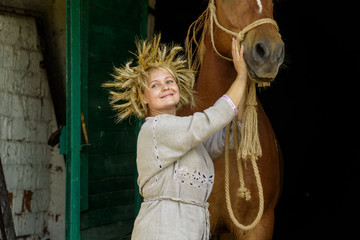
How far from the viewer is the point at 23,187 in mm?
4422

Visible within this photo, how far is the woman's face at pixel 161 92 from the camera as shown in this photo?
1.97 meters

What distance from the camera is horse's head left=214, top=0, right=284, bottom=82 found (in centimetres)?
204

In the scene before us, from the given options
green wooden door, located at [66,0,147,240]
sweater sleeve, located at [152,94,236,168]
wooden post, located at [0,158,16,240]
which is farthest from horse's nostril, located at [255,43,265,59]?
wooden post, located at [0,158,16,240]

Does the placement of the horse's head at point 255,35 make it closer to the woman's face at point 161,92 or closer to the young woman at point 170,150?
the young woman at point 170,150

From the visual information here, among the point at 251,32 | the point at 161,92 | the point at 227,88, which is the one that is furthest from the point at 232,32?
the point at 161,92

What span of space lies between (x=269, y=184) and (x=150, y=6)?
2.41 m

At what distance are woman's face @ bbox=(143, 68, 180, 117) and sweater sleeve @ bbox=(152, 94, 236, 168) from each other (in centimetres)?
10

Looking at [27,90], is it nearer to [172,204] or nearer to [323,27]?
[172,204]

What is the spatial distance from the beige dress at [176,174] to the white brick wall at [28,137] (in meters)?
2.72

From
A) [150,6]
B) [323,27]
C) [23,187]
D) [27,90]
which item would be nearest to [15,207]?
[23,187]

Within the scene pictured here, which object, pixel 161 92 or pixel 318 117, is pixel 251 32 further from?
pixel 318 117

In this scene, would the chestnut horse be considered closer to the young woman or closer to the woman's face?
the young woman

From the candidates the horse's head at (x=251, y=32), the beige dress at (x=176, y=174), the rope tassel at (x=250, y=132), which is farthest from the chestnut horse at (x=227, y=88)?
the beige dress at (x=176, y=174)

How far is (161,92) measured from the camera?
1978 millimetres
